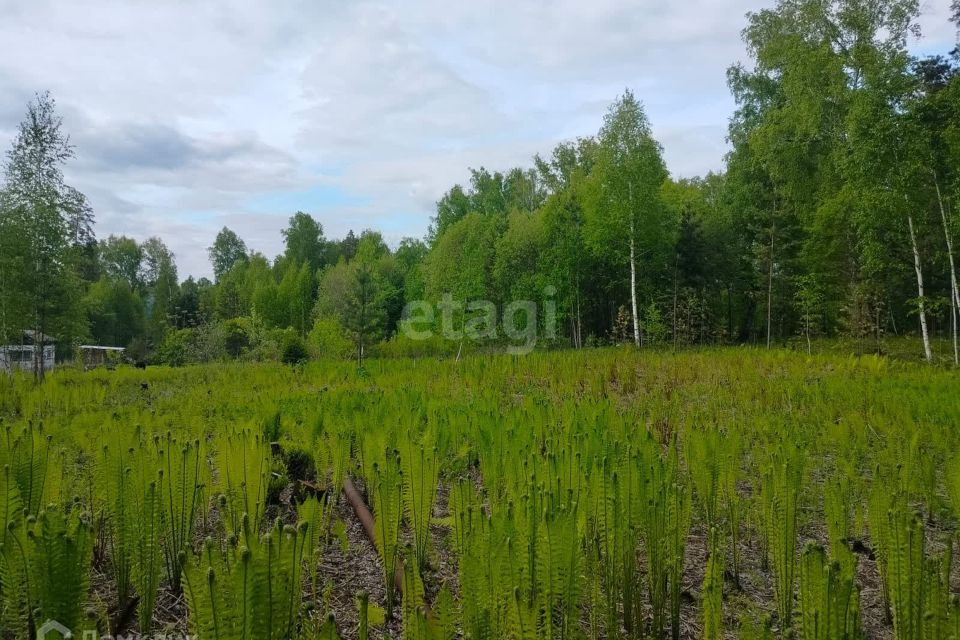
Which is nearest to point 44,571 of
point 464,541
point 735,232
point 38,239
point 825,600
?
point 464,541

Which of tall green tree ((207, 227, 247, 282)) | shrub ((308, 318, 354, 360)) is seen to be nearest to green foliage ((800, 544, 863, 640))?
shrub ((308, 318, 354, 360))

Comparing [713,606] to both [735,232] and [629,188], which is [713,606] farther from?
[735,232]

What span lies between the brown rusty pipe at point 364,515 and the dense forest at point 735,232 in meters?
11.7

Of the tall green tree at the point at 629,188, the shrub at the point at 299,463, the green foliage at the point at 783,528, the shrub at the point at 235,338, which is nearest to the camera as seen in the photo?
the green foliage at the point at 783,528

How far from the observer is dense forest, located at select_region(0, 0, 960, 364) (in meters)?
12.3

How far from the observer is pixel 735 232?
26422 millimetres

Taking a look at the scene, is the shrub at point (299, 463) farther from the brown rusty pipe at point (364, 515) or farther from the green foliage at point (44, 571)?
the green foliage at point (44, 571)

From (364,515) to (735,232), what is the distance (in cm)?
2785

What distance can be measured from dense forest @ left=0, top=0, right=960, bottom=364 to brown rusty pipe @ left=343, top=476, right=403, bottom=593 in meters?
11.7

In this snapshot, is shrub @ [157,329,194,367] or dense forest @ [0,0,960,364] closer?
dense forest @ [0,0,960,364]

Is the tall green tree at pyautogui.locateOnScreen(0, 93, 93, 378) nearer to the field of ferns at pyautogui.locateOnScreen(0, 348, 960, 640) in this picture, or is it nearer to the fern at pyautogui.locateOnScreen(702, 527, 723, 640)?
the field of ferns at pyautogui.locateOnScreen(0, 348, 960, 640)

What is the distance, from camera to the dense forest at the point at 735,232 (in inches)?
485

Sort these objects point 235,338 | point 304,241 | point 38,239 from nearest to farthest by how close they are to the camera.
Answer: point 38,239, point 235,338, point 304,241

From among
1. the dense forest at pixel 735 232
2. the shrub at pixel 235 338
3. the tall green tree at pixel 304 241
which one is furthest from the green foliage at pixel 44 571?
the tall green tree at pixel 304 241
